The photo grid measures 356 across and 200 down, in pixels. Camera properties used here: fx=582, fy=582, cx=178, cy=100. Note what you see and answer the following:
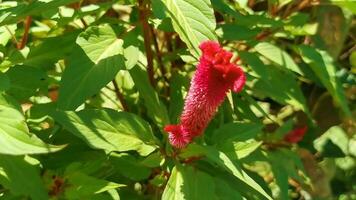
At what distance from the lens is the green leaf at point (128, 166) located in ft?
4.35

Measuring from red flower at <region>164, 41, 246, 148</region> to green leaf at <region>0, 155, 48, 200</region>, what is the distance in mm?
274

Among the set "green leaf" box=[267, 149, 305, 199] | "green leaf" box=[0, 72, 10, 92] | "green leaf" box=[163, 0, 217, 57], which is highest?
"green leaf" box=[163, 0, 217, 57]

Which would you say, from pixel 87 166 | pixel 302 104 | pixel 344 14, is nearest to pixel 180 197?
pixel 87 166

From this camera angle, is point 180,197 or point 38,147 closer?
point 38,147

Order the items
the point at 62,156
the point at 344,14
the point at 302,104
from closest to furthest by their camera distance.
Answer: the point at 62,156 → the point at 302,104 → the point at 344,14

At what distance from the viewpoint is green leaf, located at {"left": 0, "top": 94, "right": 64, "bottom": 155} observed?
91 centimetres

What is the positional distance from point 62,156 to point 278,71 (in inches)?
32.6

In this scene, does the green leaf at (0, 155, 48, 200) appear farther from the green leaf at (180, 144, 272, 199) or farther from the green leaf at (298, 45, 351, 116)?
the green leaf at (298, 45, 351, 116)

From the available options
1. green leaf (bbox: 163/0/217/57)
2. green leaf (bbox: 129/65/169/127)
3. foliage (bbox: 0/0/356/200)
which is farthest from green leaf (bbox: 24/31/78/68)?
green leaf (bbox: 163/0/217/57)

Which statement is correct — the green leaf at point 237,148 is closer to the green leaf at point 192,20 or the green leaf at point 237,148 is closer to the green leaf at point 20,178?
the green leaf at point 192,20

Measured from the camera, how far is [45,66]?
4.51 feet

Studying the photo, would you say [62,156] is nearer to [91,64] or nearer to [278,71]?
[91,64]

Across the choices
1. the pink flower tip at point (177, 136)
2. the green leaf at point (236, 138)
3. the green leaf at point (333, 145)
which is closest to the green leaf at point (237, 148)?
the green leaf at point (236, 138)

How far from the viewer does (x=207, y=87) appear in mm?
1067
